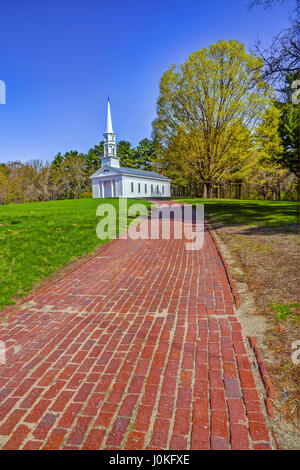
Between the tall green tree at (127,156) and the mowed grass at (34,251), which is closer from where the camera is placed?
the mowed grass at (34,251)

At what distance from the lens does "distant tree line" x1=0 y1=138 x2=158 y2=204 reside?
5006 cm

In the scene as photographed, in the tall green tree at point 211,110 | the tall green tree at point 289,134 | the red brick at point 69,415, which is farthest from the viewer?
the tall green tree at point 289,134

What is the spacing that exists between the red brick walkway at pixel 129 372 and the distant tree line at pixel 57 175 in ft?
151

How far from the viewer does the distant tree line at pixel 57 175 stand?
50.1m

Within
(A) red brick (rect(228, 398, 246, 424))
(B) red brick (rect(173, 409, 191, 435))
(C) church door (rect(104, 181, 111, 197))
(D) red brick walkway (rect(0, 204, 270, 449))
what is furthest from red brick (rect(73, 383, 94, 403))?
(C) church door (rect(104, 181, 111, 197))

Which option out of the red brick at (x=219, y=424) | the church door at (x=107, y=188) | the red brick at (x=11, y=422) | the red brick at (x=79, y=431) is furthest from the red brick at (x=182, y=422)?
the church door at (x=107, y=188)

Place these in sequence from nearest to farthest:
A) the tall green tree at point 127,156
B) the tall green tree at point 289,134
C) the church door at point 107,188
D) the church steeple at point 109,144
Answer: the tall green tree at point 289,134 < the church steeple at point 109,144 < the church door at point 107,188 < the tall green tree at point 127,156

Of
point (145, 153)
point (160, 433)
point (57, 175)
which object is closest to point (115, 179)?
point (57, 175)

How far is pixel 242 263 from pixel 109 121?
1756 inches

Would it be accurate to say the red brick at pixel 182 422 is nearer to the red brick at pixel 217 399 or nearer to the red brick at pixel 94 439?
the red brick at pixel 217 399

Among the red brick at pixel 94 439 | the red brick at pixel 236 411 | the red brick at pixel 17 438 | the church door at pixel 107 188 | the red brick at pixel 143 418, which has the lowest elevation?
the red brick at pixel 17 438

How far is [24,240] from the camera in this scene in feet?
28.1

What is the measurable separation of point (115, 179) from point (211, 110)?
2429 centimetres

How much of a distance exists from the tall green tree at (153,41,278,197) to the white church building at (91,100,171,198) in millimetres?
19461
